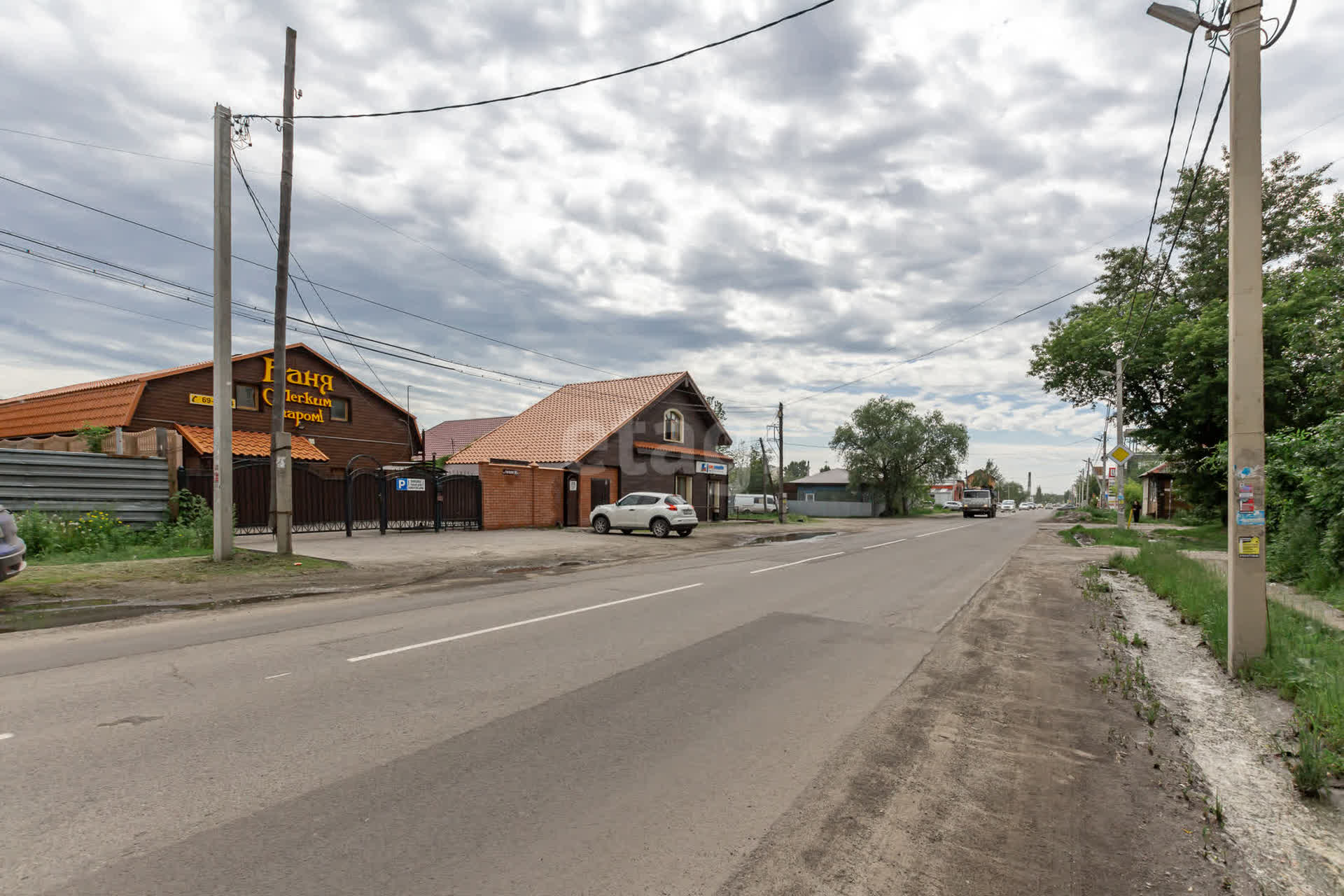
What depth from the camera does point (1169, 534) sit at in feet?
87.9

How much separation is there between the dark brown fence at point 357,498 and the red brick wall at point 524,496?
638 mm

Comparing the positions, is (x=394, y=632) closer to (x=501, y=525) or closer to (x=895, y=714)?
(x=895, y=714)

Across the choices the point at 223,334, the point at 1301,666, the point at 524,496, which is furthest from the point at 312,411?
the point at 1301,666

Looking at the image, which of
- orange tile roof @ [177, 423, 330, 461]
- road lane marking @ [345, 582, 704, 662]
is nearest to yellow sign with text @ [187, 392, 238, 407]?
orange tile roof @ [177, 423, 330, 461]

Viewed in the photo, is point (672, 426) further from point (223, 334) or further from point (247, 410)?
point (223, 334)

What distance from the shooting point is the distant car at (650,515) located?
2384 cm

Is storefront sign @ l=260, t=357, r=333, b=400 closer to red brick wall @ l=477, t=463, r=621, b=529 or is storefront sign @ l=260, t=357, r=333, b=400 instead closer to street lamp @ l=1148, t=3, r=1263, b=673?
red brick wall @ l=477, t=463, r=621, b=529

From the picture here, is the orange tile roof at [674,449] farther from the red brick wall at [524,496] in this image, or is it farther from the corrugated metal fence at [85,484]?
the corrugated metal fence at [85,484]

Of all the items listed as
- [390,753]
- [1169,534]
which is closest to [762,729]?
[390,753]

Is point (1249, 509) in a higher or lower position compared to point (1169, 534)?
higher

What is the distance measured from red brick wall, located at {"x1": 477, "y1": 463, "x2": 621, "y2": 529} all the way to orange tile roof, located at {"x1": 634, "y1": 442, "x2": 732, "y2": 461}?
3.84 m

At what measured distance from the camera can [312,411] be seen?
94.7 ft

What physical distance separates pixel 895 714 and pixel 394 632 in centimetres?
522

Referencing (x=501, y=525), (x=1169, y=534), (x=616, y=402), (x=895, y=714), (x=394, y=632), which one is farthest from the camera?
(x=616, y=402)
